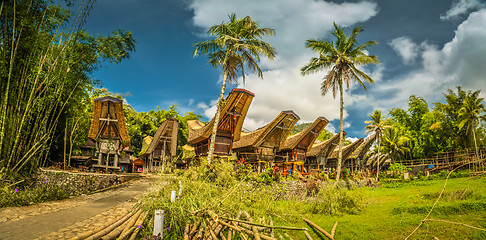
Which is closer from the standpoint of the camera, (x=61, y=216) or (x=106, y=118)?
(x=61, y=216)

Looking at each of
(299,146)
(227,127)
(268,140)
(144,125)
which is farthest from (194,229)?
(144,125)

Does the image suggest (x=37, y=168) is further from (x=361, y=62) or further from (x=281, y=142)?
(x=361, y=62)

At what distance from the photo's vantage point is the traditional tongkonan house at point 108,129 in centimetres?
1399

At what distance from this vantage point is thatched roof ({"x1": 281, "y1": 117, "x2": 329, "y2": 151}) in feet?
Answer: 63.6

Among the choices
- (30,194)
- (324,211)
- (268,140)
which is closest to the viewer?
(30,194)

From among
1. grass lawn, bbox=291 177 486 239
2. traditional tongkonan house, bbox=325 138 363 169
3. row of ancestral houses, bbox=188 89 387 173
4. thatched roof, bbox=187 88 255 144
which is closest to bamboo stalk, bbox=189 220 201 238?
grass lawn, bbox=291 177 486 239

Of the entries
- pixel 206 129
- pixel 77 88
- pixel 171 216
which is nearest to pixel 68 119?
pixel 77 88

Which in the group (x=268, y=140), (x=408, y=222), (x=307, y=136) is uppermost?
(x=307, y=136)

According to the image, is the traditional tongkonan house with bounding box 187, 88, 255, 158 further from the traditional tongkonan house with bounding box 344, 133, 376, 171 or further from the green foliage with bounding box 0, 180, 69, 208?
the traditional tongkonan house with bounding box 344, 133, 376, 171

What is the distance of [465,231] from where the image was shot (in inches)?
266

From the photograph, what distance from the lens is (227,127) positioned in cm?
1623

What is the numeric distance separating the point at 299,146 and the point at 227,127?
6872 mm

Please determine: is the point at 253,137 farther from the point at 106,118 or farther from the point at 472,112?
the point at 472,112

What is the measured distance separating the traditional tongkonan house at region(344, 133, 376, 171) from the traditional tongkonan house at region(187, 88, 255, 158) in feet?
61.5
